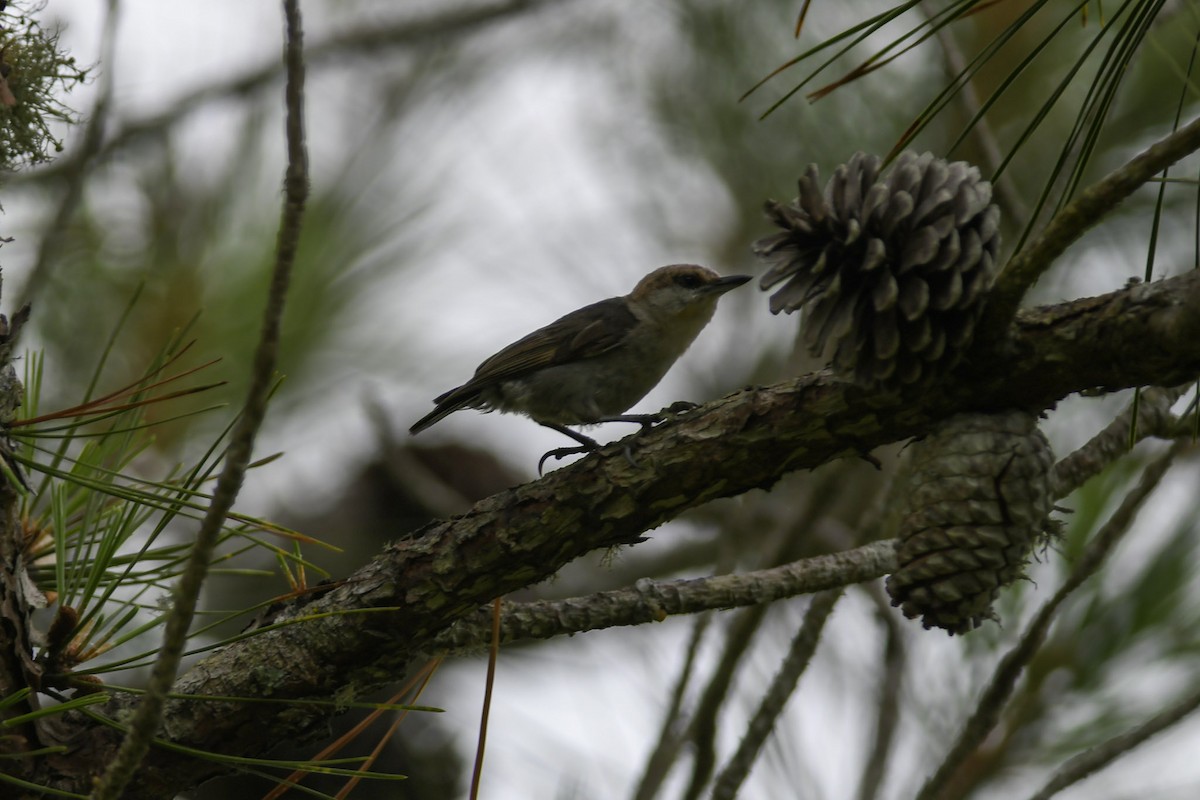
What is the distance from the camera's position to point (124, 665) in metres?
2.29

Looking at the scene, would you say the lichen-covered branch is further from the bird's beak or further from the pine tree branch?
the bird's beak

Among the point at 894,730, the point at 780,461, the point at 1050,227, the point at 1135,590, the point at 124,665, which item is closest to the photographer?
the point at 1050,227

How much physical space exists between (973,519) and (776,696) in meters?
1.36

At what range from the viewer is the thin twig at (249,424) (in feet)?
4.42

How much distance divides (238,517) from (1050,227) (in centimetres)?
158

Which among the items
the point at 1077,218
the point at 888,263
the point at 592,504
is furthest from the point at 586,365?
the point at 1077,218

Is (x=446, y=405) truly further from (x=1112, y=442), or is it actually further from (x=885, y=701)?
(x=1112, y=442)

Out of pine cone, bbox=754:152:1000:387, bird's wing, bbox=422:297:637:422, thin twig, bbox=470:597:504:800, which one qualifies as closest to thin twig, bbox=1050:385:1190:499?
pine cone, bbox=754:152:1000:387

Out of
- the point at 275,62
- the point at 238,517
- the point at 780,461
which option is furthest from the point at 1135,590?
the point at 275,62

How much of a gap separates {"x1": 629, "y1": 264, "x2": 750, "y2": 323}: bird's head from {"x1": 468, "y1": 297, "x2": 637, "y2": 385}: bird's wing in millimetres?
151

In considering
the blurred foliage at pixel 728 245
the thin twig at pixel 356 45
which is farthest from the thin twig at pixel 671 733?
the thin twig at pixel 356 45

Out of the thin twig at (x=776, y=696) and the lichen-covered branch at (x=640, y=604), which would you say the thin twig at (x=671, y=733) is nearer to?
the thin twig at (x=776, y=696)

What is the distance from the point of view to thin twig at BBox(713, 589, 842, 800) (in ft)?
9.51

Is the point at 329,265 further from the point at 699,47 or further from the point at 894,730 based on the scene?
the point at 894,730
